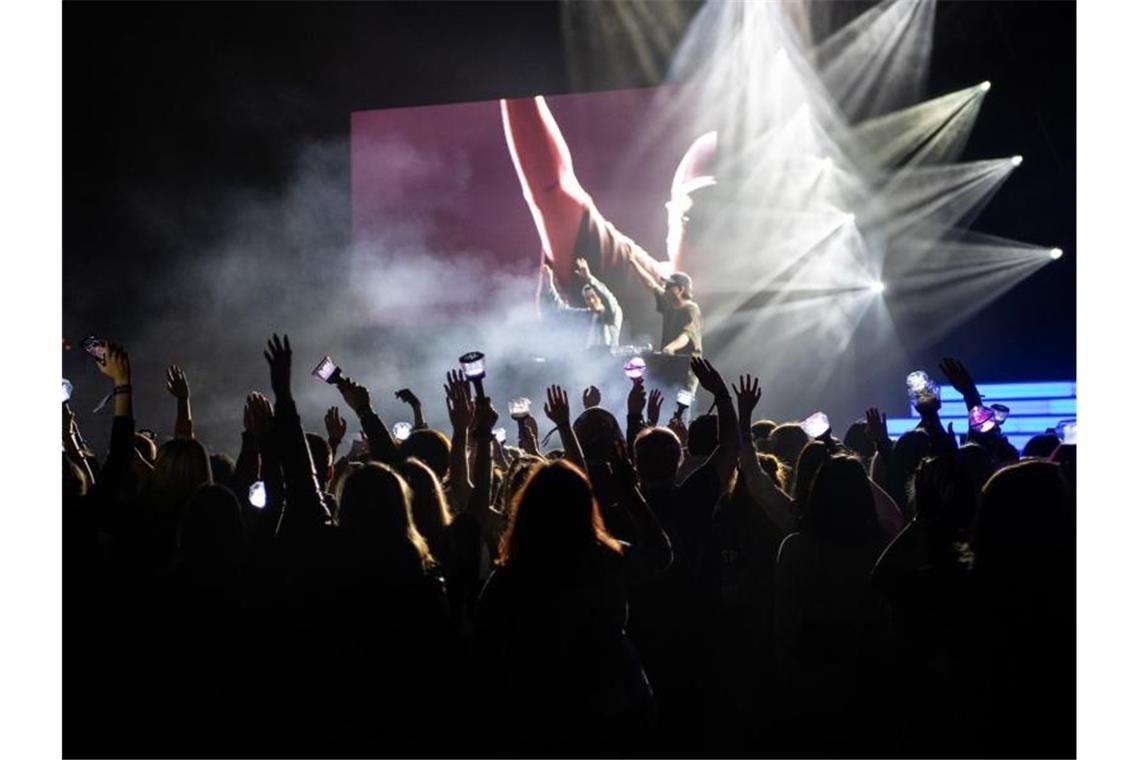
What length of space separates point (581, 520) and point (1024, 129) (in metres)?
8.15

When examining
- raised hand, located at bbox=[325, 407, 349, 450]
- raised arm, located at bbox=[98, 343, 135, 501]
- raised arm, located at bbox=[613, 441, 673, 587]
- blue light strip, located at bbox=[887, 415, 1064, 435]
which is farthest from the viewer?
blue light strip, located at bbox=[887, 415, 1064, 435]

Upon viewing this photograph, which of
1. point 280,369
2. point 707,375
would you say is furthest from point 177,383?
point 707,375

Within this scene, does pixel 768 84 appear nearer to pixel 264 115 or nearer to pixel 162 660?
pixel 264 115

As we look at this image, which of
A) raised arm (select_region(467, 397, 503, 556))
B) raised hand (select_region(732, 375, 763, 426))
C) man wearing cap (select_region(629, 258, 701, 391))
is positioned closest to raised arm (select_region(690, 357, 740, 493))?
raised hand (select_region(732, 375, 763, 426))

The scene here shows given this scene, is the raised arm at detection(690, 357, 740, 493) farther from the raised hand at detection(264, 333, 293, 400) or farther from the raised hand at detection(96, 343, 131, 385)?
the raised hand at detection(96, 343, 131, 385)

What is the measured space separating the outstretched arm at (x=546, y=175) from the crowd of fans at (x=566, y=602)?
5.98 metres

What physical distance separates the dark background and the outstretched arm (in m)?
0.27

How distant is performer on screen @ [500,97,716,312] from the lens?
28.5 feet

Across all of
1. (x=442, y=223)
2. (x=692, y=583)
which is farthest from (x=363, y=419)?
(x=442, y=223)

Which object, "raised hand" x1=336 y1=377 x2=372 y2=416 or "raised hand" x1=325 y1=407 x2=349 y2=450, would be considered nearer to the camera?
"raised hand" x1=336 y1=377 x2=372 y2=416

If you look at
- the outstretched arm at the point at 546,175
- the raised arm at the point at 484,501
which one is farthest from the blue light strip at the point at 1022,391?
the raised arm at the point at 484,501

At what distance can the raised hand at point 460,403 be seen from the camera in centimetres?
291

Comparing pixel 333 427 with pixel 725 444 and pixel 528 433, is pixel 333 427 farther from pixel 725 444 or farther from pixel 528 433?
pixel 725 444

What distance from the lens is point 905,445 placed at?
328cm
